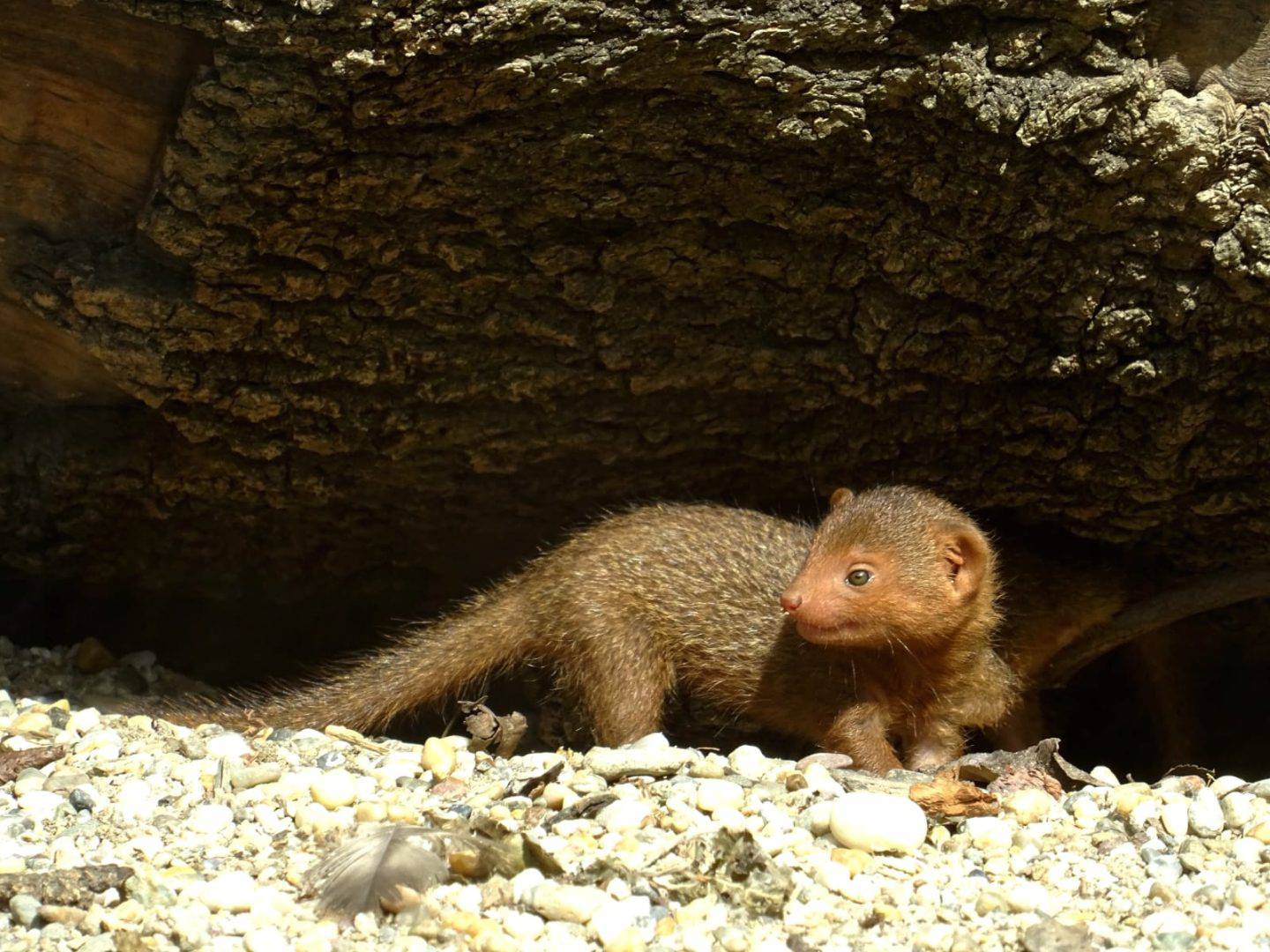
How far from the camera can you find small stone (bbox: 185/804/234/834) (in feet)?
10.0

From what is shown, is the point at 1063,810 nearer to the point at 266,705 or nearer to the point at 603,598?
the point at 603,598

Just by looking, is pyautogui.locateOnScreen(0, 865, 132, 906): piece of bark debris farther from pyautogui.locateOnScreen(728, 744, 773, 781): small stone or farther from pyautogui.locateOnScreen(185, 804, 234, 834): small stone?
pyautogui.locateOnScreen(728, 744, 773, 781): small stone

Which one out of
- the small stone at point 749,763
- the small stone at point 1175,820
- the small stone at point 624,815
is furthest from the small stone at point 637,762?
the small stone at point 1175,820

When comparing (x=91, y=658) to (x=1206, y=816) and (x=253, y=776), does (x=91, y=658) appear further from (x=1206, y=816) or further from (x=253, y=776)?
(x=1206, y=816)

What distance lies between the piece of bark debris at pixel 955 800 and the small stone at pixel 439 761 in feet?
3.98

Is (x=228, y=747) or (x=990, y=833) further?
(x=228, y=747)

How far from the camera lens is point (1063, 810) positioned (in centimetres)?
320

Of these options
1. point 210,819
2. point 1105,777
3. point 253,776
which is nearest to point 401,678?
point 253,776

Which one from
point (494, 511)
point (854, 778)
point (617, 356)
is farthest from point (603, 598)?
point (854, 778)

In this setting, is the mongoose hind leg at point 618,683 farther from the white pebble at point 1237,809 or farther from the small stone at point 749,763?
the white pebble at point 1237,809

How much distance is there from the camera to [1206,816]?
3008 mm

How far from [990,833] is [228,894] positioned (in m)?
1.67

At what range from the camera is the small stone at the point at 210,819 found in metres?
3.05

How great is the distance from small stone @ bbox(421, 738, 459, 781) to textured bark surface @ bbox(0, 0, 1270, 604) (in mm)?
1093
